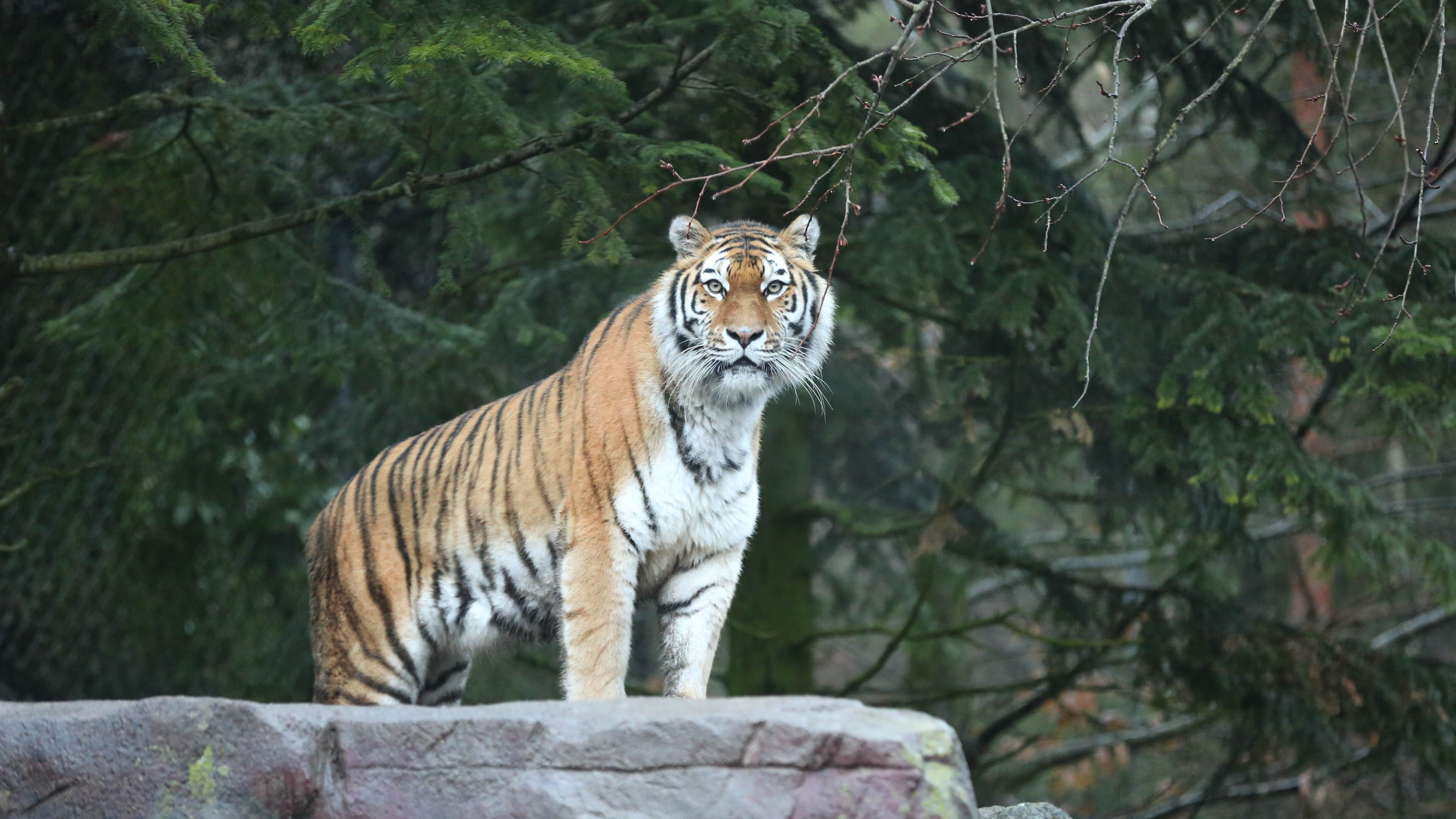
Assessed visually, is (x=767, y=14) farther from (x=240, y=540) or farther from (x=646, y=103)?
(x=240, y=540)

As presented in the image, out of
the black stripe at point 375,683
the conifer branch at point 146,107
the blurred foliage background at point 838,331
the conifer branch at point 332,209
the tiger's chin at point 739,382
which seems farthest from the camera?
the conifer branch at point 146,107

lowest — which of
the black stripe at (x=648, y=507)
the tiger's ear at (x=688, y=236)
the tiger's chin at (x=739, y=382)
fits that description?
the black stripe at (x=648, y=507)

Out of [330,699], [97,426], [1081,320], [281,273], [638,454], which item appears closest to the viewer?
[638,454]

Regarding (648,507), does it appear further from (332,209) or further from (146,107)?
(146,107)

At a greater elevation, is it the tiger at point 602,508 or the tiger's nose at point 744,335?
the tiger's nose at point 744,335

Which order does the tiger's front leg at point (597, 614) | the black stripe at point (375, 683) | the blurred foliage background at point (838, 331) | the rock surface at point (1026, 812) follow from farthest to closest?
the blurred foliage background at point (838, 331)
the black stripe at point (375, 683)
the tiger's front leg at point (597, 614)
the rock surface at point (1026, 812)

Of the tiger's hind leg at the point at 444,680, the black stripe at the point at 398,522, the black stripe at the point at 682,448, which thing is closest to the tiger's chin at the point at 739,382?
the black stripe at the point at 682,448

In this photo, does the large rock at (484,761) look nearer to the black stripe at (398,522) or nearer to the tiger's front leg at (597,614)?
the tiger's front leg at (597,614)

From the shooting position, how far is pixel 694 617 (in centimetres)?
410

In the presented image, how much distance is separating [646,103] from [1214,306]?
8.84ft

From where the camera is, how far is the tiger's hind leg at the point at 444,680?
4.50 metres

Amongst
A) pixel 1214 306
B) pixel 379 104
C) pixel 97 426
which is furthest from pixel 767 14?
pixel 97 426

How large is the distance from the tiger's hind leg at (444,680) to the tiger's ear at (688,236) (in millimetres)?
1596

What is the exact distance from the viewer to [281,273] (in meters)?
6.29
